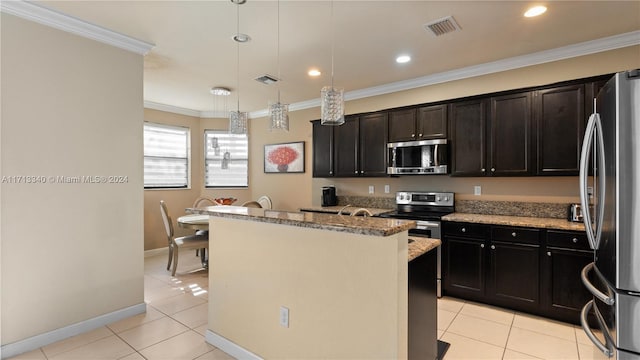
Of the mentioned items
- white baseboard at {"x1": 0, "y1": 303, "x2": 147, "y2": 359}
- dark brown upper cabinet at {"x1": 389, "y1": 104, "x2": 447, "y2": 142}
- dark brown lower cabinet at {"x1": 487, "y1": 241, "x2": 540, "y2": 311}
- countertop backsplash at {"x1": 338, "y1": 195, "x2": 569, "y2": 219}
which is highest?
dark brown upper cabinet at {"x1": 389, "y1": 104, "x2": 447, "y2": 142}

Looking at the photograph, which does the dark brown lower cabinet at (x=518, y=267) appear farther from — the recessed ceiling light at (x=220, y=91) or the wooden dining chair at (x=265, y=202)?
the recessed ceiling light at (x=220, y=91)

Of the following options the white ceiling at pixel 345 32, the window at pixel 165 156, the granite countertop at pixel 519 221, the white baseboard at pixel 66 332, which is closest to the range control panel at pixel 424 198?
the granite countertop at pixel 519 221

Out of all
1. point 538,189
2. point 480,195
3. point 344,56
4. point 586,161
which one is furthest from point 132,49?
→ point 538,189

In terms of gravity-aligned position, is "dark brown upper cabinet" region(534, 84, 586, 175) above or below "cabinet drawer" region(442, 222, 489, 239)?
above

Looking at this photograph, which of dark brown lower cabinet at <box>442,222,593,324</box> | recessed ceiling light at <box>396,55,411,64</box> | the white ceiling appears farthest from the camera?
recessed ceiling light at <box>396,55,411,64</box>

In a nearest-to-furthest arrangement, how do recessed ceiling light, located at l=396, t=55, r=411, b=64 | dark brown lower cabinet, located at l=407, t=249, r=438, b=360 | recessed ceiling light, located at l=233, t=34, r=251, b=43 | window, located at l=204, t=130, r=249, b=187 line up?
dark brown lower cabinet, located at l=407, t=249, r=438, b=360 < recessed ceiling light, located at l=233, t=34, r=251, b=43 < recessed ceiling light, located at l=396, t=55, r=411, b=64 < window, located at l=204, t=130, r=249, b=187

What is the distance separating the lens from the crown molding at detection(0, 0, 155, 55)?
2367mm

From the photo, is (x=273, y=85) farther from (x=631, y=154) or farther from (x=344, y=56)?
(x=631, y=154)

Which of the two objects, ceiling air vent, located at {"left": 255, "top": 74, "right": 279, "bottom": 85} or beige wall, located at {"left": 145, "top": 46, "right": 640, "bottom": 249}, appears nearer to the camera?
beige wall, located at {"left": 145, "top": 46, "right": 640, "bottom": 249}

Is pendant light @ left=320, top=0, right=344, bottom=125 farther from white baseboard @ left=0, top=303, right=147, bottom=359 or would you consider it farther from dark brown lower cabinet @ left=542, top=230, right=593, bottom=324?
white baseboard @ left=0, top=303, right=147, bottom=359

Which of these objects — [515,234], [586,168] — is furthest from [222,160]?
[586,168]

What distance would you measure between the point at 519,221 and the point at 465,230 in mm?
517

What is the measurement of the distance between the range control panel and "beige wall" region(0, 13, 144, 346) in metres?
3.23

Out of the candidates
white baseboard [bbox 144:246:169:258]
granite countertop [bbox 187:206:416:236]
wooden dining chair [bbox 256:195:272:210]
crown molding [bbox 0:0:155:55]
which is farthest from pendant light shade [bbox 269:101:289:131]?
white baseboard [bbox 144:246:169:258]
